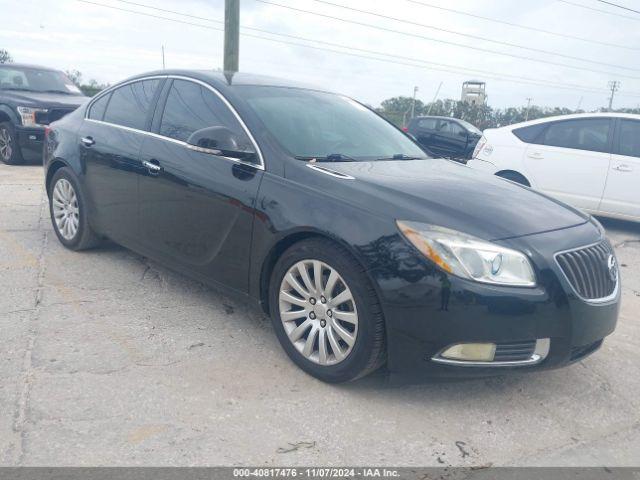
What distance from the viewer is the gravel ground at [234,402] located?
2.60 m

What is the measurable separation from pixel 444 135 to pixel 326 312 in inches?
430

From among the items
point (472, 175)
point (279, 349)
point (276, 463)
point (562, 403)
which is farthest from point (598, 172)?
point (276, 463)

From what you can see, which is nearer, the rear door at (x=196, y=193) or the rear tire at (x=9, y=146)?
the rear door at (x=196, y=193)

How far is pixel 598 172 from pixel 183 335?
229 inches

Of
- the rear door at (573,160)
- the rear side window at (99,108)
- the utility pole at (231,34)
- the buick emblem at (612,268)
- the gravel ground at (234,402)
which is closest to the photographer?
the gravel ground at (234,402)

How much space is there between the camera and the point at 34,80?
10.7 metres

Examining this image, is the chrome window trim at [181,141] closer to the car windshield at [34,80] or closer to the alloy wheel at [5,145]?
the alloy wheel at [5,145]

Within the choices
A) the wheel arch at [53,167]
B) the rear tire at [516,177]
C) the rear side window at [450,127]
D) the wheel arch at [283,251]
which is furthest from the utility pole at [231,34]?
the wheel arch at [283,251]

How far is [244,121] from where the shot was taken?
12.0 feet

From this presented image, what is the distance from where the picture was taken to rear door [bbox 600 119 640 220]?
23.7ft

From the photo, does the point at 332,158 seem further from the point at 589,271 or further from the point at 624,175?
the point at 624,175

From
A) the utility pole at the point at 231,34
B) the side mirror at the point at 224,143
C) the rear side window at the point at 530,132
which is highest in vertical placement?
the utility pole at the point at 231,34

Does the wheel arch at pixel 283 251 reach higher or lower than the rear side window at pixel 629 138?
lower

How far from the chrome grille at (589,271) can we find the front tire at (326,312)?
949 mm
